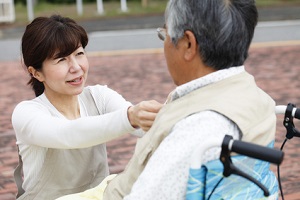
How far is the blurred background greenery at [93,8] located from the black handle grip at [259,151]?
54.7 ft

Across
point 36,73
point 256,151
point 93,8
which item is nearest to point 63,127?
point 36,73

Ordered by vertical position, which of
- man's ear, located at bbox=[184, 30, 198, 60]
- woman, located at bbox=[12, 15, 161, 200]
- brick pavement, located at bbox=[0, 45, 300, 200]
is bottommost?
brick pavement, located at bbox=[0, 45, 300, 200]

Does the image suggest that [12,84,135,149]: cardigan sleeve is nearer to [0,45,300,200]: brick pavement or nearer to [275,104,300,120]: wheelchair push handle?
[275,104,300,120]: wheelchair push handle

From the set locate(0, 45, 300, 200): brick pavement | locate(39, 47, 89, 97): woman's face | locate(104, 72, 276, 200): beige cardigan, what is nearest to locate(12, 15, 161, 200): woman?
locate(39, 47, 89, 97): woman's face

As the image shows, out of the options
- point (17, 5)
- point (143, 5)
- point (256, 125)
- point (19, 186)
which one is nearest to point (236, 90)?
point (256, 125)

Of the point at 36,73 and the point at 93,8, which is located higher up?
the point at 36,73

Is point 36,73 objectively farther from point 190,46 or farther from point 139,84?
point 139,84

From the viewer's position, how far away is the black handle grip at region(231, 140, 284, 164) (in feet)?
6.40

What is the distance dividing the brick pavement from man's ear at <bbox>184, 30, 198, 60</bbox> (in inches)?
94.9

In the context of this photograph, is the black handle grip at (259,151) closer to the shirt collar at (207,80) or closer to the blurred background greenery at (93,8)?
the shirt collar at (207,80)

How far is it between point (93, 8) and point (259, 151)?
21042mm

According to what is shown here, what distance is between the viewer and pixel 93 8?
22672mm

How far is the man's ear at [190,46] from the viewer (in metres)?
2.19

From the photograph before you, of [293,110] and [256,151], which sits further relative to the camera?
[293,110]
